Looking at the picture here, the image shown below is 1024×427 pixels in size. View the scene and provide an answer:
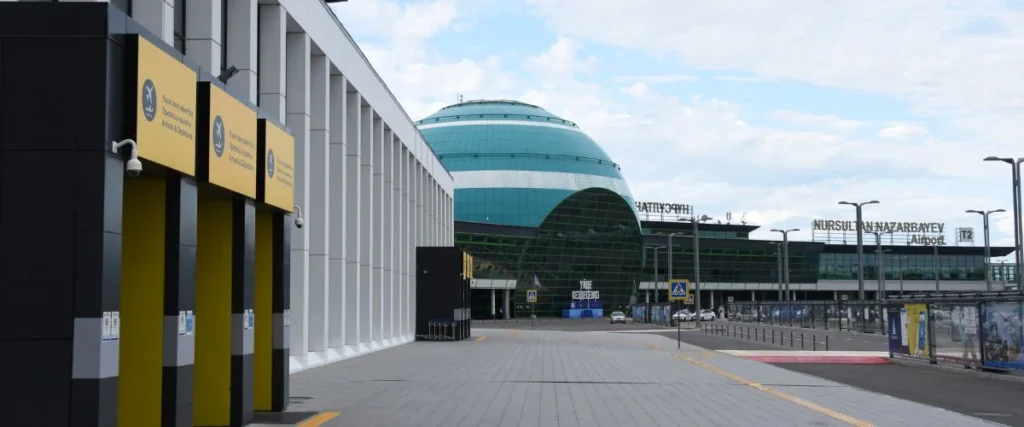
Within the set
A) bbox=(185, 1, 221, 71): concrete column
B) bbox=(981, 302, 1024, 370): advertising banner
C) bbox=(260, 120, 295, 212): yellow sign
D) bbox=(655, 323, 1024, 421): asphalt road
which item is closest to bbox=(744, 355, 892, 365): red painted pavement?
bbox=(655, 323, 1024, 421): asphalt road

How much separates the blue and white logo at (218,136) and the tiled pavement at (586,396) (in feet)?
14.3

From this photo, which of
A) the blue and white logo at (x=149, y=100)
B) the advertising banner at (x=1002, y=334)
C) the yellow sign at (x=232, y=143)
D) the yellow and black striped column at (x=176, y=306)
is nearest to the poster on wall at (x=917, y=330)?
the advertising banner at (x=1002, y=334)

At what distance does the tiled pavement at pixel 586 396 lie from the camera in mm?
16281

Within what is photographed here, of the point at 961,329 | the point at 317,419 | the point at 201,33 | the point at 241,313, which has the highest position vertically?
the point at 201,33

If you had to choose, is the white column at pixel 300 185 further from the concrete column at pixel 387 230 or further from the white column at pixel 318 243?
the concrete column at pixel 387 230

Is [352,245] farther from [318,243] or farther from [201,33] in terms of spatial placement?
[201,33]

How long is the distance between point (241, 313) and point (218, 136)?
2.55 metres

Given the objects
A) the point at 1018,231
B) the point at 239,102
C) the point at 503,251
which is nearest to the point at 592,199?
the point at 503,251

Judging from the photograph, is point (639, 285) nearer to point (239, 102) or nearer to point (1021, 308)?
point (1021, 308)

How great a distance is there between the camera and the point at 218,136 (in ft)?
42.5

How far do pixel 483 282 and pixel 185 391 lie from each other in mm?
106599

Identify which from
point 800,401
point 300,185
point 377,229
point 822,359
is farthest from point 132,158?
point 377,229

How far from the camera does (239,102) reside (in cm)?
1398

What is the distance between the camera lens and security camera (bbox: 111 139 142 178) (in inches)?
392
